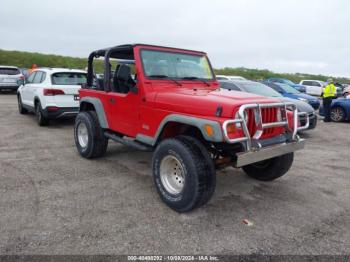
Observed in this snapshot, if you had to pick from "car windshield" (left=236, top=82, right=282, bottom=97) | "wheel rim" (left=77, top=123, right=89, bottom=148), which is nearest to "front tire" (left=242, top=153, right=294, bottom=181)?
"wheel rim" (left=77, top=123, right=89, bottom=148)

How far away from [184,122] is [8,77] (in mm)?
16790

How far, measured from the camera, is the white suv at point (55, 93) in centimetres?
800

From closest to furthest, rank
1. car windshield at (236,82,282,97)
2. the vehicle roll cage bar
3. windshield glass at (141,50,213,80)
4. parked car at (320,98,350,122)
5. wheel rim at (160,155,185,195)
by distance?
wheel rim at (160,155,185,195)
windshield glass at (141,50,213,80)
the vehicle roll cage bar
car windshield at (236,82,282,97)
parked car at (320,98,350,122)

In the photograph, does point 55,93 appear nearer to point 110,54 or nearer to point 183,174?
point 110,54

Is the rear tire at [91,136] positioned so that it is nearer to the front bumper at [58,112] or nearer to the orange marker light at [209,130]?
the front bumper at [58,112]

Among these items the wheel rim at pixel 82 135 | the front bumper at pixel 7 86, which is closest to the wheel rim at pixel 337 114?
the wheel rim at pixel 82 135

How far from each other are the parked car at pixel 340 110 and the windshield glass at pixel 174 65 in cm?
883

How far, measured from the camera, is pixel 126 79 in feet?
14.4

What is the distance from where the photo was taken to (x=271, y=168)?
4.49 m

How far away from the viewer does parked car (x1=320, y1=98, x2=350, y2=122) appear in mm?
11586

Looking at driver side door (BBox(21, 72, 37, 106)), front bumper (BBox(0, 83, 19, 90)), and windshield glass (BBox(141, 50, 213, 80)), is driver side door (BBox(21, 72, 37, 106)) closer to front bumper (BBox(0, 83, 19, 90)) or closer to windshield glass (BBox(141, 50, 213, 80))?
windshield glass (BBox(141, 50, 213, 80))

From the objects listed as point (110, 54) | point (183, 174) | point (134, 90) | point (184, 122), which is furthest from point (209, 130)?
point (110, 54)

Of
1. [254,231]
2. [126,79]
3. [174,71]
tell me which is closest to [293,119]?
[254,231]

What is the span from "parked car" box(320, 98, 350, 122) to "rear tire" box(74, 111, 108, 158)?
995 cm
